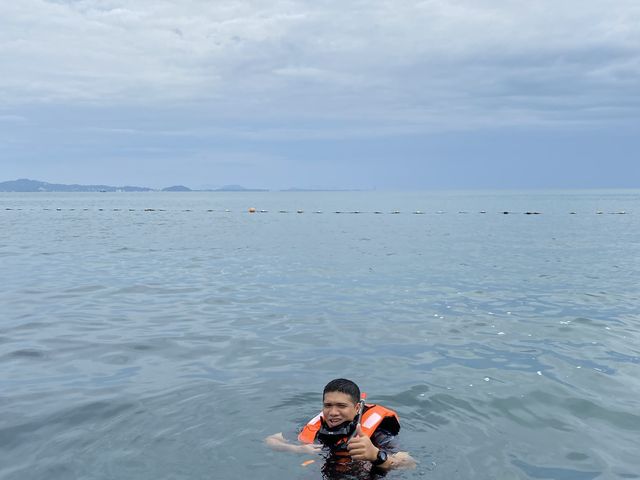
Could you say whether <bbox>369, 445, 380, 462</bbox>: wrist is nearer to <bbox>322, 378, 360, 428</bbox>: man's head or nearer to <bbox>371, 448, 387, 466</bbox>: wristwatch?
<bbox>371, 448, 387, 466</bbox>: wristwatch

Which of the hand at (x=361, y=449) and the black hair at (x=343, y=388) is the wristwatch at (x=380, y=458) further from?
the black hair at (x=343, y=388)

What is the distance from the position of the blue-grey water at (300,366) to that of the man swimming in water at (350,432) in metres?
0.23

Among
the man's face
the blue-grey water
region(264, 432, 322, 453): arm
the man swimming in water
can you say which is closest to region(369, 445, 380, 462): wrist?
the man swimming in water

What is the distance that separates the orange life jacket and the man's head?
1.27ft

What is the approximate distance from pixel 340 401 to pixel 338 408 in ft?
0.42

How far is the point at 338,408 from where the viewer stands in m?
8.19

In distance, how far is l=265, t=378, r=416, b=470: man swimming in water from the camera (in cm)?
774

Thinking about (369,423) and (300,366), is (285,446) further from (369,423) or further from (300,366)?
(300,366)

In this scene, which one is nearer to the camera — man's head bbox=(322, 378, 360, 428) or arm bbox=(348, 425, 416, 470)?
arm bbox=(348, 425, 416, 470)

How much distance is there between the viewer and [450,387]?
1198 centimetres

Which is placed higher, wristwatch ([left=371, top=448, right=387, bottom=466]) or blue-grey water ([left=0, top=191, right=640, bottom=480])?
wristwatch ([left=371, top=448, right=387, bottom=466])

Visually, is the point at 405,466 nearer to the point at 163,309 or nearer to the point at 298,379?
the point at 298,379

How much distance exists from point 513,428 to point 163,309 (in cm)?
1227

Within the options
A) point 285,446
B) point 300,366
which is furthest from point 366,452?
point 300,366
